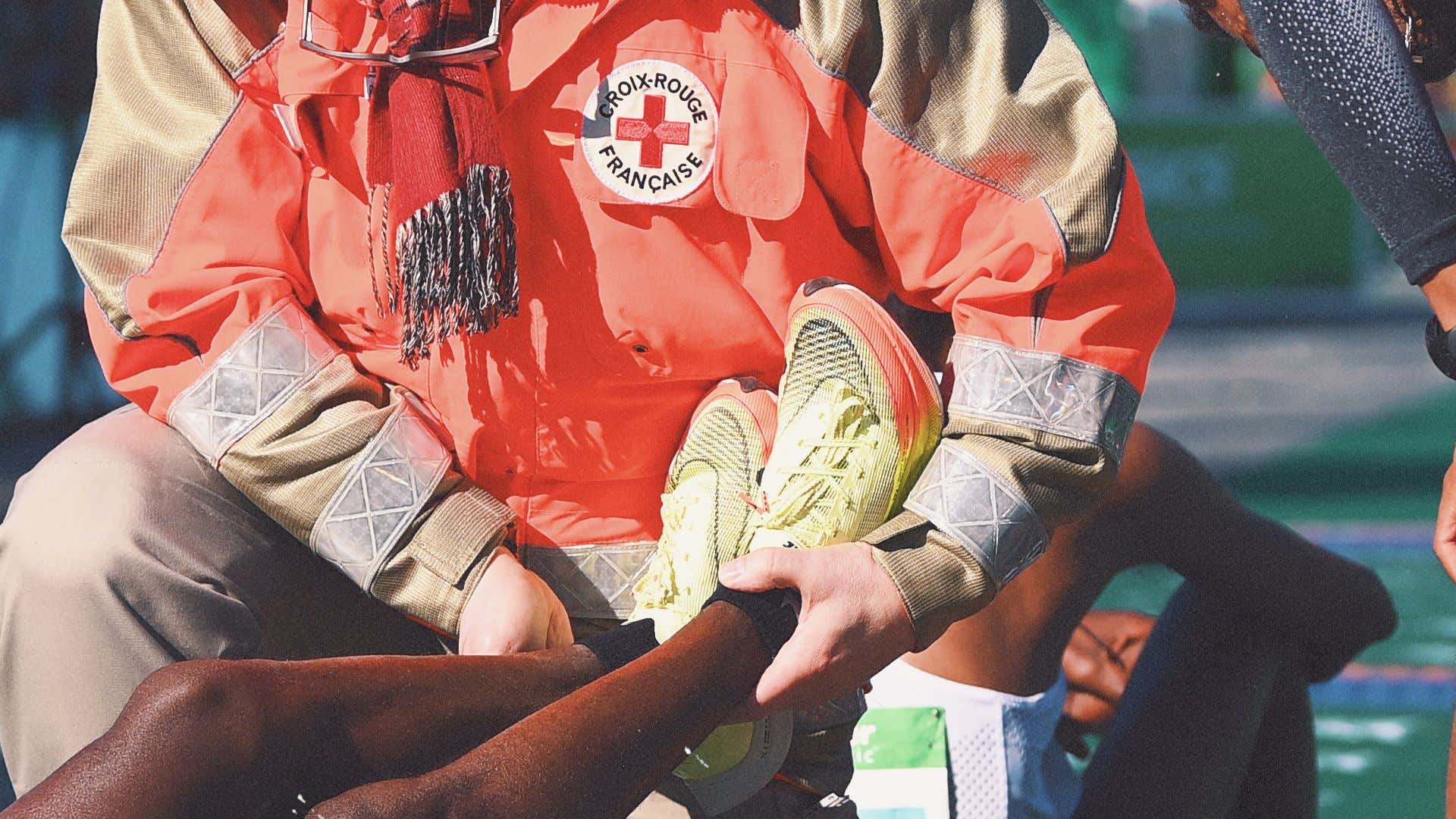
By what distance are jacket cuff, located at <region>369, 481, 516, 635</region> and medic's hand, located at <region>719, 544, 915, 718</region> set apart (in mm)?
282

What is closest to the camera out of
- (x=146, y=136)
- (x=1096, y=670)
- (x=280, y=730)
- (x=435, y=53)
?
(x=280, y=730)

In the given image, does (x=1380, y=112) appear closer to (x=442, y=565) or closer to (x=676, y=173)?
(x=676, y=173)

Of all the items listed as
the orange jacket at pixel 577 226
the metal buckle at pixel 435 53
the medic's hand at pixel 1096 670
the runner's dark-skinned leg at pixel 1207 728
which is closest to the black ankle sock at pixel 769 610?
the orange jacket at pixel 577 226

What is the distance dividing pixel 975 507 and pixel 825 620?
21 centimetres

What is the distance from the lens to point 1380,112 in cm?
174

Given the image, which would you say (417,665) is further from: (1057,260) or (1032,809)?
(1032,809)

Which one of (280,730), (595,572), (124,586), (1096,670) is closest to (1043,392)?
(595,572)

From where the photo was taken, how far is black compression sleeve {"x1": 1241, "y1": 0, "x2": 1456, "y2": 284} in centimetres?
174

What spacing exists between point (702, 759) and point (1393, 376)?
6962 mm

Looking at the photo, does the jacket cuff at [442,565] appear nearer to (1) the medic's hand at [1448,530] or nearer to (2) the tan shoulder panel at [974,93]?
(2) the tan shoulder panel at [974,93]

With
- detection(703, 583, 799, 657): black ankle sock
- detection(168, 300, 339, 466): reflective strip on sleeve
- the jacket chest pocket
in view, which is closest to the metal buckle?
the jacket chest pocket

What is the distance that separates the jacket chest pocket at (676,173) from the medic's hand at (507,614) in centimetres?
28

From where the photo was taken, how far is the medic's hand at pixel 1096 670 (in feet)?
9.21

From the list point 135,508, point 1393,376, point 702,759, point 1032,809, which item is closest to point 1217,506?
point 1032,809
